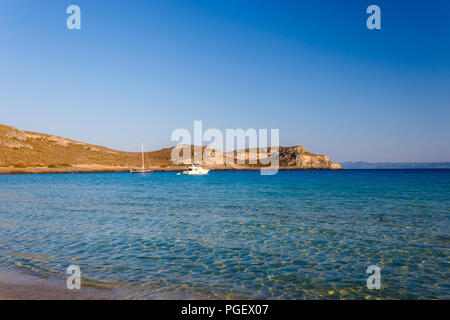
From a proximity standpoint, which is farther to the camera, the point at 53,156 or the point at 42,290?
the point at 53,156

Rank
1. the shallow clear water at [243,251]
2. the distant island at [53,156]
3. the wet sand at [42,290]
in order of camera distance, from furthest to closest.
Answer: the distant island at [53,156]
the shallow clear water at [243,251]
the wet sand at [42,290]

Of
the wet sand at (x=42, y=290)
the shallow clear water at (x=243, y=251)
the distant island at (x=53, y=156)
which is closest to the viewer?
the wet sand at (x=42, y=290)

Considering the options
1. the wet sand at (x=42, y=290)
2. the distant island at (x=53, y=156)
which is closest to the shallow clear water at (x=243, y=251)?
the wet sand at (x=42, y=290)

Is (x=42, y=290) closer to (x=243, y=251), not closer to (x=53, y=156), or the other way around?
(x=243, y=251)

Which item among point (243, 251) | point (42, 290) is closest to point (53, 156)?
point (243, 251)

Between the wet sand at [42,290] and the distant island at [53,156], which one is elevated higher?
the distant island at [53,156]

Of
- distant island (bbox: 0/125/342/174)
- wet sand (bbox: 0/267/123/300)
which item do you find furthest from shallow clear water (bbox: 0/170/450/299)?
distant island (bbox: 0/125/342/174)

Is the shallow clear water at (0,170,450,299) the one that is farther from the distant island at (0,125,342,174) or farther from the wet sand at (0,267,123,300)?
the distant island at (0,125,342,174)

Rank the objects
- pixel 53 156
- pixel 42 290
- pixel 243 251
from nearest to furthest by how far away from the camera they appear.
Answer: pixel 42 290, pixel 243 251, pixel 53 156

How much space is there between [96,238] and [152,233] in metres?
2.60

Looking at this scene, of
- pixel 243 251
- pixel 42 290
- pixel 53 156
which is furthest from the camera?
pixel 53 156

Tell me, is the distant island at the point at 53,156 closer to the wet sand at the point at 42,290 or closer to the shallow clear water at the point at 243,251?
the shallow clear water at the point at 243,251

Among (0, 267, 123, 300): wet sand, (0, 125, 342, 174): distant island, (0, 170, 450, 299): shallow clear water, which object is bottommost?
(0, 170, 450, 299): shallow clear water
